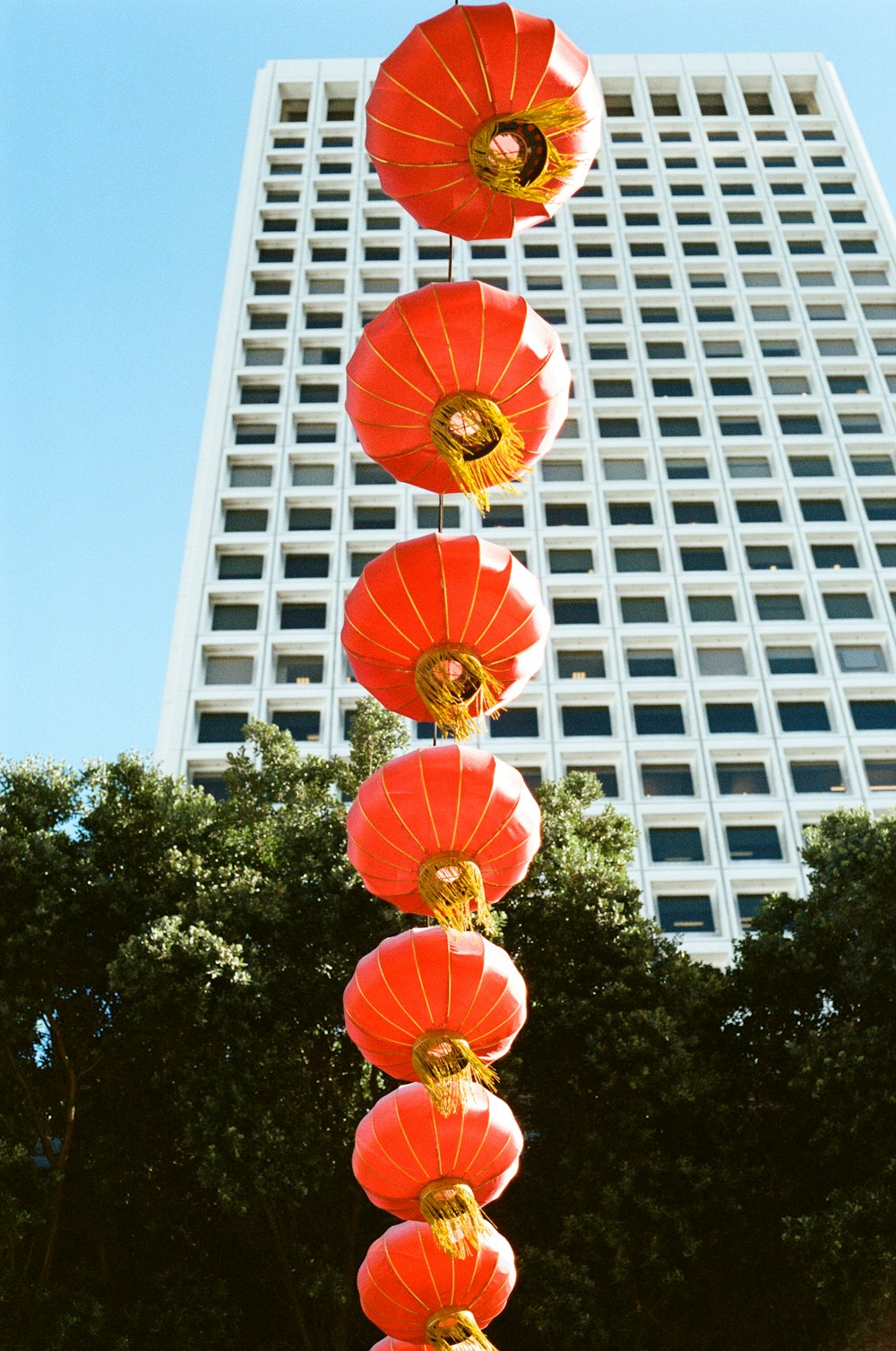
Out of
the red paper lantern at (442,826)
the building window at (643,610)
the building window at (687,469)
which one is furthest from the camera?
the building window at (687,469)

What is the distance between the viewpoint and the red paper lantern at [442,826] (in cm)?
654

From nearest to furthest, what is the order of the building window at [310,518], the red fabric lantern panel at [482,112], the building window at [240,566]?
1. the red fabric lantern panel at [482,112]
2. the building window at [240,566]
3. the building window at [310,518]

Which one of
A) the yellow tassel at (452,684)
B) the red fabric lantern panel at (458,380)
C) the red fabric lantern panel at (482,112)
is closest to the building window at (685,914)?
the yellow tassel at (452,684)

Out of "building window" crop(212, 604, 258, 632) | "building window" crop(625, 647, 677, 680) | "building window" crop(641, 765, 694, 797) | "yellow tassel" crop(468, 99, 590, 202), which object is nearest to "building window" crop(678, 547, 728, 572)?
"building window" crop(625, 647, 677, 680)

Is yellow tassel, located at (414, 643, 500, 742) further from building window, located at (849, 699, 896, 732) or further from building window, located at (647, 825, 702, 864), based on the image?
building window, located at (849, 699, 896, 732)

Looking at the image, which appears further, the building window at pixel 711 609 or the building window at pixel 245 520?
the building window at pixel 245 520

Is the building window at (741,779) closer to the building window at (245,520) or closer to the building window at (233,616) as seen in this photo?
the building window at (233,616)

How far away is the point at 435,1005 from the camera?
668 centimetres

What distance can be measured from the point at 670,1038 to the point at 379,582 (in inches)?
244

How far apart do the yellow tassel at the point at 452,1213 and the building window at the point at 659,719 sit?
21.8 m

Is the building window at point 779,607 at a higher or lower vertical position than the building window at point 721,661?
higher

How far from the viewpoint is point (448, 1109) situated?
659 centimetres

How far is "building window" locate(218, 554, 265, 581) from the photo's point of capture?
3066 cm

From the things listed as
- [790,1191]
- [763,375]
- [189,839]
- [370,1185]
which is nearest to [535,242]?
[763,375]
